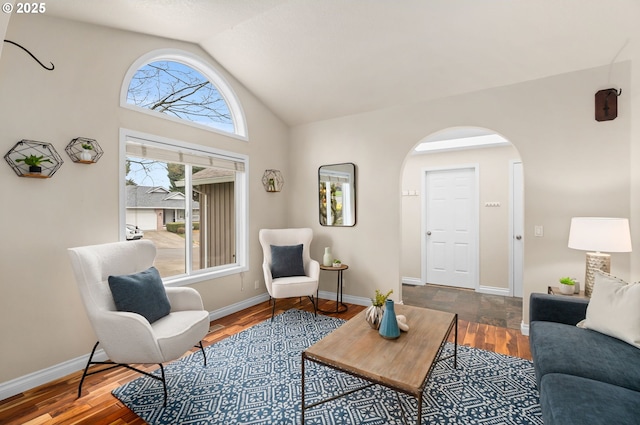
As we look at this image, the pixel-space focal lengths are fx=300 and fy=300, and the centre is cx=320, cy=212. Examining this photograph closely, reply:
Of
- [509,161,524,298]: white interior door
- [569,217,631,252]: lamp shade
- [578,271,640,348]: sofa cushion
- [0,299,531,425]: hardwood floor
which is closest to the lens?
[578,271,640,348]: sofa cushion

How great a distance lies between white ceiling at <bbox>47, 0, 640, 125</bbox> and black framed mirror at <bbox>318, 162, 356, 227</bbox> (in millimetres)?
1031

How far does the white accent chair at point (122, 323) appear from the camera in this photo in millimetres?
1904

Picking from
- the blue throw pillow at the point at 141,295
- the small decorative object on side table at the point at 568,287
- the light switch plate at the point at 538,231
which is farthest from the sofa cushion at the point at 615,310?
the blue throw pillow at the point at 141,295

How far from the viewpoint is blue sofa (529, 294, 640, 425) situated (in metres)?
1.24

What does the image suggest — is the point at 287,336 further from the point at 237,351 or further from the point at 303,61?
the point at 303,61

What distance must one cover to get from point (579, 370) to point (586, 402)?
0.34m

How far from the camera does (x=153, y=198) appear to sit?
3068mm

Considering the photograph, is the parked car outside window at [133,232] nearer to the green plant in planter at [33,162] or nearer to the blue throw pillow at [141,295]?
the blue throw pillow at [141,295]

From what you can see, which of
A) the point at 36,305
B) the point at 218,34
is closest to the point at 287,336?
the point at 36,305

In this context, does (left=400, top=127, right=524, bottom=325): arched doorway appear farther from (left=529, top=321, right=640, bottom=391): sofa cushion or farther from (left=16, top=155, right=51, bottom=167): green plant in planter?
(left=16, top=155, right=51, bottom=167): green plant in planter

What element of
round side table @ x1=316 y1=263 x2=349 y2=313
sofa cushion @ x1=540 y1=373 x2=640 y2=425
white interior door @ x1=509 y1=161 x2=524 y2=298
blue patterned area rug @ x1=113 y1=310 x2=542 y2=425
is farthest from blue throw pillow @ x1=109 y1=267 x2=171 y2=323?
white interior door @ x1=509 y1=161 x2=524 y2=298

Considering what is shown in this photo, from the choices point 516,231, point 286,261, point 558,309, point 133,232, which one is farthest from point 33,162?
point 516,231

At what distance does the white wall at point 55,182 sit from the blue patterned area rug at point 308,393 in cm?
78

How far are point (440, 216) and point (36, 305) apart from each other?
198 inches
